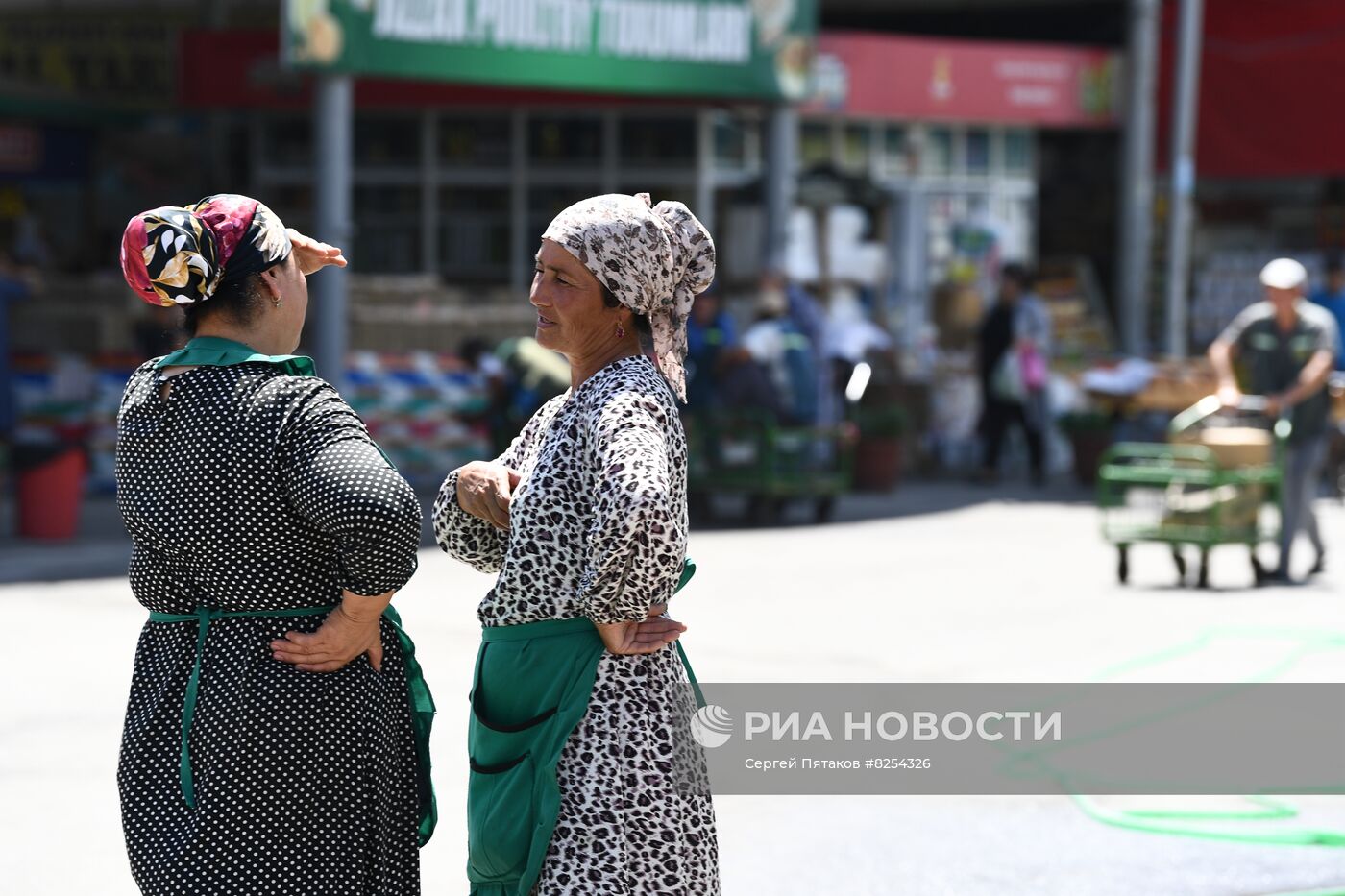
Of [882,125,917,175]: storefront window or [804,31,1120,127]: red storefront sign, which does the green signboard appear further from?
[882,125,917,175]: storefront window

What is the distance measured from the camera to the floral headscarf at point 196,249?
351cm

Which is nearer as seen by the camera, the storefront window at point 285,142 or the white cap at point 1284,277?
the white cap at point 1284,277

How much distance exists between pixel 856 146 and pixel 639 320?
17.9 m

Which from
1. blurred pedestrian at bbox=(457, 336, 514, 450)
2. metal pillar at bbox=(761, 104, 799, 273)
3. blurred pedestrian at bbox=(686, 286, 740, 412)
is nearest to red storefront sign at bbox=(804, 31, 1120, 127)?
metal pillar at bbox=(761, 104, 799, 273)

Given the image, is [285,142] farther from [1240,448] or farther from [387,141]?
[1240,448]

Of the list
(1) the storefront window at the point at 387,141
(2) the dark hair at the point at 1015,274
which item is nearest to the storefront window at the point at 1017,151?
(2) the dark hair at the point at 1015,274

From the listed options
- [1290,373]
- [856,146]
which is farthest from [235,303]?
[856,146]

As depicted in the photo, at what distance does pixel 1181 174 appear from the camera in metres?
20.1

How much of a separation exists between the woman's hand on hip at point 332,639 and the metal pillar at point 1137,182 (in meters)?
18.3

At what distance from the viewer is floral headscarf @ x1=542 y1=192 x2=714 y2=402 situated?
146 inches

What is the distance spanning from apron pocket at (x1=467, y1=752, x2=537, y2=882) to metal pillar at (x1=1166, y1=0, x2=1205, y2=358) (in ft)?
57.7

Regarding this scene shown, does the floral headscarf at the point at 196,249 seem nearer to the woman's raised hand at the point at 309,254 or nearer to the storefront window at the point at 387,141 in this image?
the woman's raised hand at the point at 309,254

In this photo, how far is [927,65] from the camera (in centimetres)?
2100

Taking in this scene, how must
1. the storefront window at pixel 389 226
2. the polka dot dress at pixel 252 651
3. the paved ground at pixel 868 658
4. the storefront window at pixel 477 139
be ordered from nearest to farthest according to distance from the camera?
1. the polka dot dress at pixel 252 651
2. the paved ground at pixel 868 658
3. the storefront window at pixel 477 139
4. the storefront window at pixel 389 226
